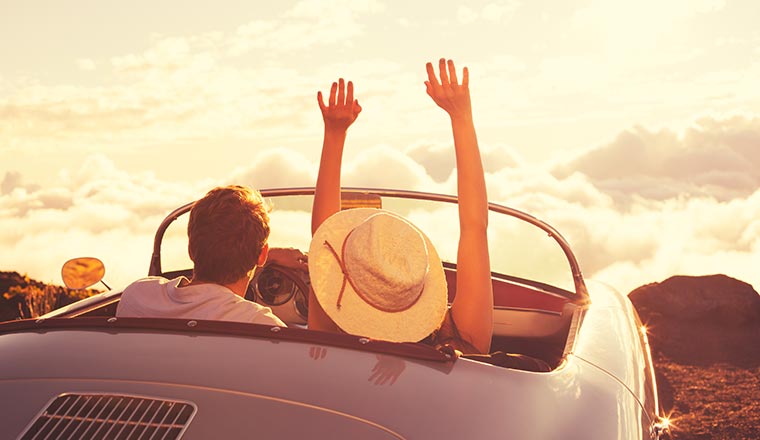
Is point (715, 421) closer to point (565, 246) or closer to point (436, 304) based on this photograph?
point (565, 246)

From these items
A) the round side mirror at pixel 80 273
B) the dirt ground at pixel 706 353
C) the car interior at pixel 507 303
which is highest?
the round side mirror at pixel 80 273

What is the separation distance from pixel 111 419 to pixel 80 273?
2606 mm

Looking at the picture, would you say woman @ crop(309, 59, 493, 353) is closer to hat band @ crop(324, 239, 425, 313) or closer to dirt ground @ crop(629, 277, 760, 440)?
hat band @ crop(324, 239, 425, 313)

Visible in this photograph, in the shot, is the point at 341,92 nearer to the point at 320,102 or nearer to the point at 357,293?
the point at 320,102

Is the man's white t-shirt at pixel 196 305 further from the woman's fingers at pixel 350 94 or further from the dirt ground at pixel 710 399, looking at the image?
the dirt ground at pixel 710 399

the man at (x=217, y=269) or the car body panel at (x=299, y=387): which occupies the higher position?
the man at (x=217, y=269)

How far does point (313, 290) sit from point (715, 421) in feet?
25.3

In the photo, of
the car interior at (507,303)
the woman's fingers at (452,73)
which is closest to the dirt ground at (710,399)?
the car interior at (507,303)

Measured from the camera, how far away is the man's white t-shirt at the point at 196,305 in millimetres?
2811

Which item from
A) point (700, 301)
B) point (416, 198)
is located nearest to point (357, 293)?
point (416, 198)

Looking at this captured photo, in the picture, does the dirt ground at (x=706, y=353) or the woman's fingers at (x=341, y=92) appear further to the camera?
the dirt ground at (x=706, y=353)

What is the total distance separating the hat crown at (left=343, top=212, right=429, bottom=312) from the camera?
9.46ft

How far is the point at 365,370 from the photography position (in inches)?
94.7

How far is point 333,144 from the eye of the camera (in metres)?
3.65
